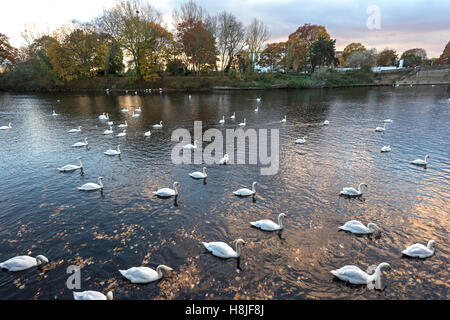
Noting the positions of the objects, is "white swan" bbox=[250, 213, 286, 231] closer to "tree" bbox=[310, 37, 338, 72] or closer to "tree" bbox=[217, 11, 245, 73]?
"tree" bbox=[217, 11, 245, 73]

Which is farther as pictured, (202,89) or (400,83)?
(400,83)

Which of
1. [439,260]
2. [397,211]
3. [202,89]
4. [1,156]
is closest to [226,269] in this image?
[439,260]

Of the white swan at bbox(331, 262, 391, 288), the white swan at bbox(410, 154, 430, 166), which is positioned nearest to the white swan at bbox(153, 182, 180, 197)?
the white swan at bbox(331, 262, 391, 288)

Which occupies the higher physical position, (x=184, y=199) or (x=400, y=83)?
(x=400, y=83)

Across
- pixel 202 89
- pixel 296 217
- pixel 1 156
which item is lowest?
pixel 296 217

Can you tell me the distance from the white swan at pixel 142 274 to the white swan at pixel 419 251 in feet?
32.6

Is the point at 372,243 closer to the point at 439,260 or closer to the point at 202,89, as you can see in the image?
the point at 439,260

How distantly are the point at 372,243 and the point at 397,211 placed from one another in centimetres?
370

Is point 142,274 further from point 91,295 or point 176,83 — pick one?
point 176,83

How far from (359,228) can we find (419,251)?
7.46 ft

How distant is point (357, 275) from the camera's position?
9148 mm

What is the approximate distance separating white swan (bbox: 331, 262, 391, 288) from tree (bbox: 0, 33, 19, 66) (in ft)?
428
